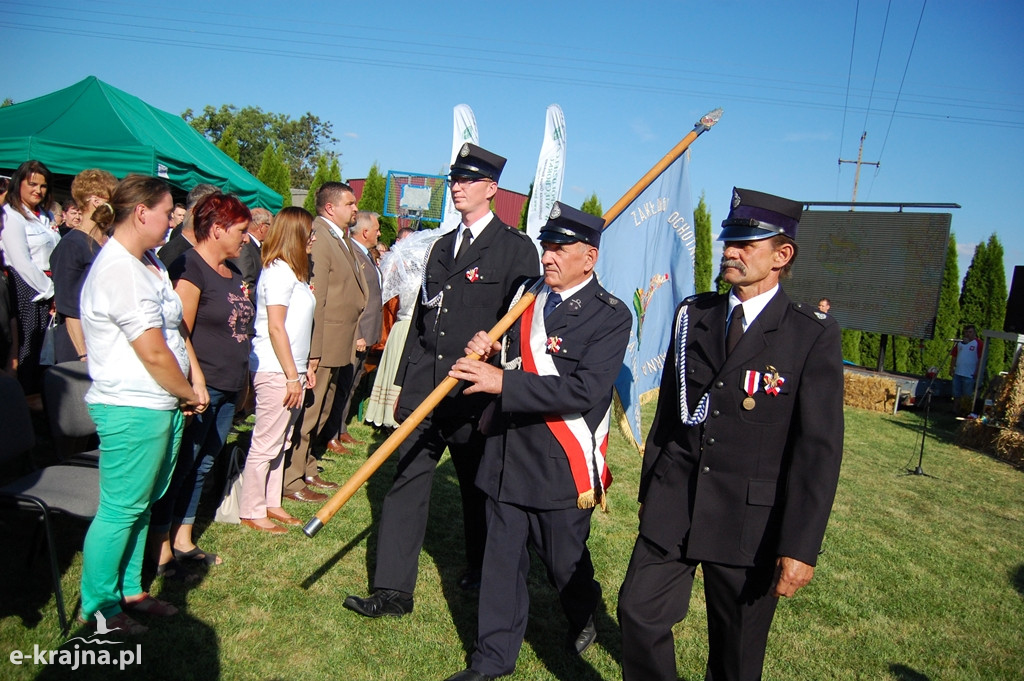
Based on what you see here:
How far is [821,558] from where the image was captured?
18.7 ft

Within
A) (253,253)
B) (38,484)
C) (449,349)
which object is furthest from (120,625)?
(253,253)

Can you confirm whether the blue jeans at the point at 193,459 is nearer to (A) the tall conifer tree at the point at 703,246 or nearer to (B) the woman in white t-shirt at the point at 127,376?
(B) the woman in white t-shirt at the point at 127,376

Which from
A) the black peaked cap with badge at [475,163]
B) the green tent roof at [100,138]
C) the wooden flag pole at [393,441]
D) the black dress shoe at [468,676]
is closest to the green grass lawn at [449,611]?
the black dress shoe at [468,676]

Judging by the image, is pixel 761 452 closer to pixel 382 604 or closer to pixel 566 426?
pixel 566 426

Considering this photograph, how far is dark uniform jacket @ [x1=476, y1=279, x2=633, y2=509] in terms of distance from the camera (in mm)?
3201

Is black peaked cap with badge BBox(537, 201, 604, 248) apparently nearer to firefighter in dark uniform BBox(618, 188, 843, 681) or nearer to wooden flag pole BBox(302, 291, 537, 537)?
wooden flag pole BBox(302, 291, 537, 537)

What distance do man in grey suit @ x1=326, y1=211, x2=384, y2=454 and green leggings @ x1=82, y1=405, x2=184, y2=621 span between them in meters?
3.14

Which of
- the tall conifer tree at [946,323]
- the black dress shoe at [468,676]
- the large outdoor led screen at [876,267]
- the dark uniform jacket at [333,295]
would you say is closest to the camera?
the black dress shoe at [468,676]

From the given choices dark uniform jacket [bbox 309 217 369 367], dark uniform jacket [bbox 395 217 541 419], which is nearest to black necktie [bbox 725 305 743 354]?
dark uniform jacket [bbox 395 217 541 419]

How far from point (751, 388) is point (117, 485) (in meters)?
2.65

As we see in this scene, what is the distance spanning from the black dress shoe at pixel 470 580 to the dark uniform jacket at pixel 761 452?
1.81 m

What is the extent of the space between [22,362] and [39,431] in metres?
0.82

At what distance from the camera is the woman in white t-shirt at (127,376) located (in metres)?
3.02

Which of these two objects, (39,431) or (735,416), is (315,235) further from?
(735,416)
